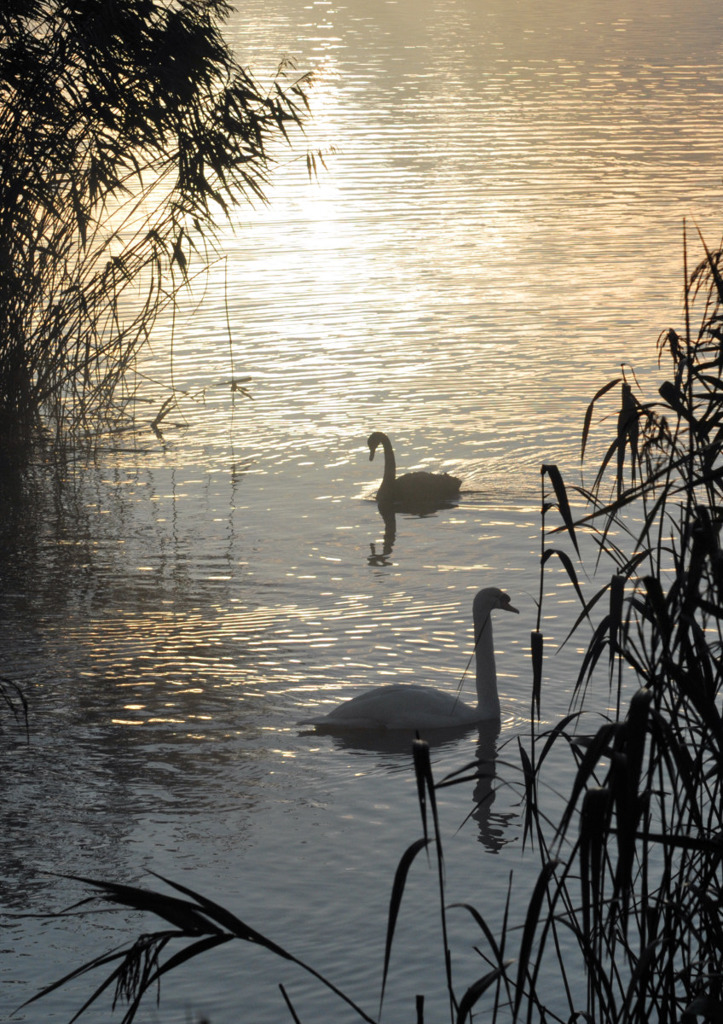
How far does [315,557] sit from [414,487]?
3.89 ft

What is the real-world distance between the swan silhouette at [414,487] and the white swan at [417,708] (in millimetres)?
3791

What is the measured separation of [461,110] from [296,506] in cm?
2396

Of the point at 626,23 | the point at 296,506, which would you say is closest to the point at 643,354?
the point at 296,506

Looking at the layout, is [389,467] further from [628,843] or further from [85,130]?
[628,843]

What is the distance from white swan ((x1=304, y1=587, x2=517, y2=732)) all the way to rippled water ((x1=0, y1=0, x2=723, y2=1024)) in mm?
133

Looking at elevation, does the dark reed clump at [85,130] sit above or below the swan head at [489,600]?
above

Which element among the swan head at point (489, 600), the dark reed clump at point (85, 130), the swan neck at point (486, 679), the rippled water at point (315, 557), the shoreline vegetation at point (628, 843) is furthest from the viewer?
the dark reed clump at point (85, 130)

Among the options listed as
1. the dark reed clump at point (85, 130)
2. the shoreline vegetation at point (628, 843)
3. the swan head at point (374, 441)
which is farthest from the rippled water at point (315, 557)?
the dark reed clump at point (85, 130)

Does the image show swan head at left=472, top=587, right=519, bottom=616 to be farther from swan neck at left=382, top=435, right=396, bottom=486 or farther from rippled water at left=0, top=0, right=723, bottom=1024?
swan neck at left=382, top=435, right=396, bottom=486

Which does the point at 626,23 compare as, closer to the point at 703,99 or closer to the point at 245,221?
the point at 703,99

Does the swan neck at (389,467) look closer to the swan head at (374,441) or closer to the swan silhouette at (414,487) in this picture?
the swan silhouette at (414,487)

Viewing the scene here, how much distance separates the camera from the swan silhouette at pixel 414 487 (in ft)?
36.7

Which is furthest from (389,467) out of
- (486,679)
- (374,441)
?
(486,679)

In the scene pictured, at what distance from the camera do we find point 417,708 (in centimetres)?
721
